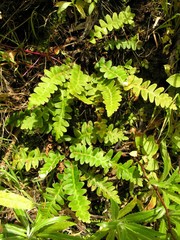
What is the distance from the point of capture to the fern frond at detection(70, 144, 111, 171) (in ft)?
10.2

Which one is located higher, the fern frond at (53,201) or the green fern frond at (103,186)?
the fern frond at (53,201)

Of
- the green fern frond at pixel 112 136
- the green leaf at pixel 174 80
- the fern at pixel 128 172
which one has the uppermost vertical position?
the green leaf at pixel 174 80

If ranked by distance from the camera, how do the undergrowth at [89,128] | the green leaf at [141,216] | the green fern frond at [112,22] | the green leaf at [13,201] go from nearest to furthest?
the green leaf at [13,201], the green leaf at [141,216], the undergrowth at [89,128], the green fern frond at [112,22]

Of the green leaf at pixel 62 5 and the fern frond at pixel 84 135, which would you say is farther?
the fern frond at pixel 84 135

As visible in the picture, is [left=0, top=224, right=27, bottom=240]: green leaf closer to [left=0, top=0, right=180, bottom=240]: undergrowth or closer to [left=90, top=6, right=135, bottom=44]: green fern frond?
[left=0, top=0, right=180, bottom=240]: undergrowth

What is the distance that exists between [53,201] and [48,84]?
87 centimetres

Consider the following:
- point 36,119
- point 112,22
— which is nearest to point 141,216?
point 36,119

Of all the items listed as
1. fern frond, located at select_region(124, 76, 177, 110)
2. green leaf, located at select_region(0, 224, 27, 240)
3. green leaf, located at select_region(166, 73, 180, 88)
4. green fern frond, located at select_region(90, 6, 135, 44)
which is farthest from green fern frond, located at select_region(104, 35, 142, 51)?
green leaf, located at select_region(0, 224, 27, 240)

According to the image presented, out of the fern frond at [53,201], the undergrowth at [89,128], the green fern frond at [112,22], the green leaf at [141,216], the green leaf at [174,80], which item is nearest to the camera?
the green leaf at [141,216]

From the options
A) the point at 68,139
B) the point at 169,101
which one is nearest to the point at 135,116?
the point at 169,101

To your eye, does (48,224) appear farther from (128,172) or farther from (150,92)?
(150,92)

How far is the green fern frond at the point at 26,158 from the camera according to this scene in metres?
3.13

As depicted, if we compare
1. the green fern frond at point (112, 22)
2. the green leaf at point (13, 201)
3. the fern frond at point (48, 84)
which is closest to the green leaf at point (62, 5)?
the green fern frond at point (112, 22)

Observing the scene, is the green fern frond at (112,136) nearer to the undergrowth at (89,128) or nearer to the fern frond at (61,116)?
the undergrowth at (89,128)
